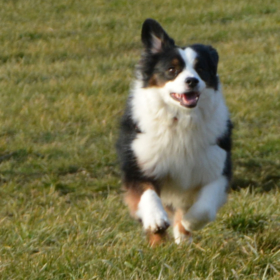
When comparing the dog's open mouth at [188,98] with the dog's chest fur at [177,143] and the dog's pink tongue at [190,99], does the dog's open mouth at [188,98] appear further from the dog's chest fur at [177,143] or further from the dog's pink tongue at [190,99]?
the dog's chest fur at [177,143]

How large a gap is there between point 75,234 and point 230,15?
901cm

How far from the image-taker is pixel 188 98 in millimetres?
4227

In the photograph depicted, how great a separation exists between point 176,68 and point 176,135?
466mm

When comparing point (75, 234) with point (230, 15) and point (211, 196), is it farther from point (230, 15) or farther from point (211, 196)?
point (230, 15)

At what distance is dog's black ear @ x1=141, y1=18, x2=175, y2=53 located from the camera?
452 centimetres

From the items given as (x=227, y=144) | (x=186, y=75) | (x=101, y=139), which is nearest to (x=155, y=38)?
(x=186, y=75)

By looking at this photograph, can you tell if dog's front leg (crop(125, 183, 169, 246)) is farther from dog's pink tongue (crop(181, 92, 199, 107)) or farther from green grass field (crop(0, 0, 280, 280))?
dog's pink tongue (crop(181, 92, 199, 107))

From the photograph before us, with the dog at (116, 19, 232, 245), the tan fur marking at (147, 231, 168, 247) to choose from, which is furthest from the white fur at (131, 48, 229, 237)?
the tan fur marking at (147, 231, 168, 247)

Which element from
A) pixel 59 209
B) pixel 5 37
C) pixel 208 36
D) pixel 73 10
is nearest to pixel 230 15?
pixel 208 36

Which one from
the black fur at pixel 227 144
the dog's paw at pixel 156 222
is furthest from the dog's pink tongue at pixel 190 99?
the dog's paw at pixel 156 222

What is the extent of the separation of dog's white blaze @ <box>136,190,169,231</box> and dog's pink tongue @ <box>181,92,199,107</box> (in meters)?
0.63

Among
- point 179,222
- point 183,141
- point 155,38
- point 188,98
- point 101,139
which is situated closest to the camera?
point 188,98

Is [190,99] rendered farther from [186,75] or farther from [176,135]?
[176,135]

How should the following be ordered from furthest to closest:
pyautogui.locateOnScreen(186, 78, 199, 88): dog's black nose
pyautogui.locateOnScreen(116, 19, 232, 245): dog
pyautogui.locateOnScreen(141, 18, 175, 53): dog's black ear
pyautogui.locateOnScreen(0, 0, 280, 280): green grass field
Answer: pyautogui.locateOnScreen(141, 18, 175, 53): dog's black ear
pyautogui.locateOnScreen(116, 19, 232, 245): dog
pyautogui.locateOnScreen(186, 78, 199, 88): dog's black nose
pyautogui.locateOnScreen(0, 0, 280, 280): green grass field
